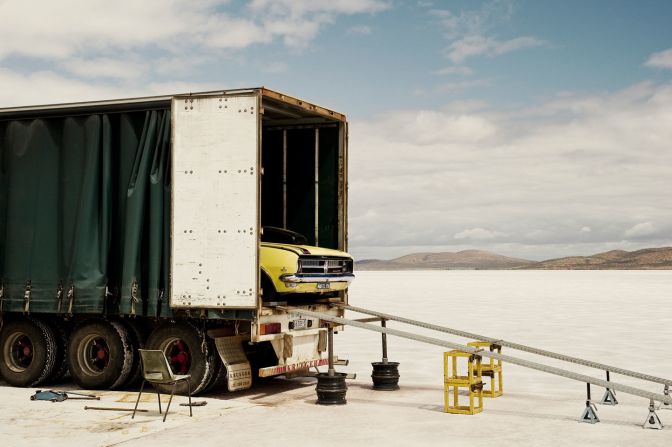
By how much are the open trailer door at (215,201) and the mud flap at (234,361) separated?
726 millimetres

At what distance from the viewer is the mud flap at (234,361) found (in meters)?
12.2

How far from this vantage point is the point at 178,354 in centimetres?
1258

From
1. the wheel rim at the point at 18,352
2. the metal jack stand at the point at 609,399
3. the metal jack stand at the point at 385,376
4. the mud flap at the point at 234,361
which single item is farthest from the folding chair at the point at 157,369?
the metal jack stand at the point at 609,399

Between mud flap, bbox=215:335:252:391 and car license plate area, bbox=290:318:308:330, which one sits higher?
car license plate area, bbox=290:318:308:330

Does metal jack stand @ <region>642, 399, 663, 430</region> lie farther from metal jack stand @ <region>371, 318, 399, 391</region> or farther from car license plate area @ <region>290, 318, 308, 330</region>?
car license plate area @ <region>290, 318, 308, 330</region>

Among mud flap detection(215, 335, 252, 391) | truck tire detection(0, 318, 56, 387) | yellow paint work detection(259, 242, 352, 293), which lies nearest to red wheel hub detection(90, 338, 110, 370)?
truck tire detection(0, 318, 56, 387)

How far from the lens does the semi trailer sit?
12.0 metres

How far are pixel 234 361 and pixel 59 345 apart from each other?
301 cm

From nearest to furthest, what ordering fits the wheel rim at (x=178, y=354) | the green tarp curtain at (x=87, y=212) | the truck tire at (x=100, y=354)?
the wheel rim at (x=178, y=354), the green tarp curtain at (x=87, y=212), the truck tire at (x=100, y=354)

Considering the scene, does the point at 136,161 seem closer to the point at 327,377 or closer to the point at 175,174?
the point at 175,174

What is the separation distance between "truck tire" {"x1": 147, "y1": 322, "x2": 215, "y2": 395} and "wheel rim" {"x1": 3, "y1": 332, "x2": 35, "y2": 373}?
2439mm

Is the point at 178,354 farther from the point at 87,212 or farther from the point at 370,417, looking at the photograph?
the point at 370,417

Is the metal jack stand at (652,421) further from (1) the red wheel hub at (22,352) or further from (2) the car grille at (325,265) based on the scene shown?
(1) the red wheel hub at (22,352)

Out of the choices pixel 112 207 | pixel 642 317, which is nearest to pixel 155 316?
pixel 112 207
